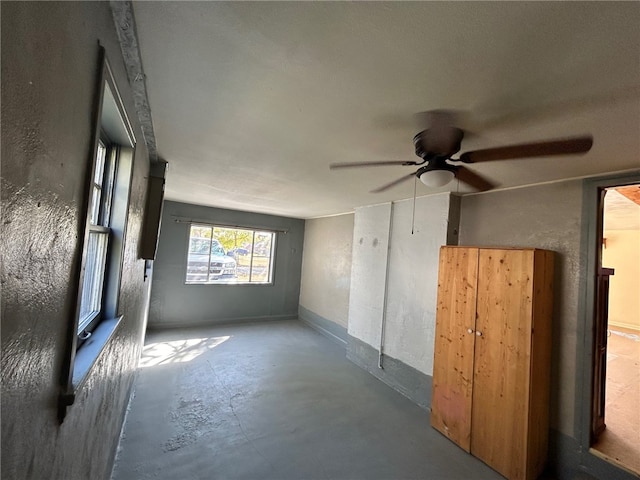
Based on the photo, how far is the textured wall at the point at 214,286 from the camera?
499 cm

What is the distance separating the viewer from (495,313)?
89.9 inches

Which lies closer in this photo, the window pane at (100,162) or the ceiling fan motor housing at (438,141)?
the window pane at (100,162)

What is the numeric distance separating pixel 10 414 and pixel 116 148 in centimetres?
142

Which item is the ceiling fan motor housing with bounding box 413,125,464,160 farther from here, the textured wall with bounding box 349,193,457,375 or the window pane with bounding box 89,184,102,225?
the window pane with bounding box 89,184,102,225

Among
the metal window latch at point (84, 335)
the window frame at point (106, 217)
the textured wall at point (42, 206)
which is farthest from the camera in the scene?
the metal window latch at point (84, 335)

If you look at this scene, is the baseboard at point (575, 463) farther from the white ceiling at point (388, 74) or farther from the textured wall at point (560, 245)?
the white ceiling at point (388, 74)

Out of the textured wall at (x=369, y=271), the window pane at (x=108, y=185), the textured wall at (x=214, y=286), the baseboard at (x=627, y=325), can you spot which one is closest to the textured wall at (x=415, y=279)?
the textured wall at (x=369, y=271)

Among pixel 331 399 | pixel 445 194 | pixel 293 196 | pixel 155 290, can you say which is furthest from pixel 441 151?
pixel 155 290

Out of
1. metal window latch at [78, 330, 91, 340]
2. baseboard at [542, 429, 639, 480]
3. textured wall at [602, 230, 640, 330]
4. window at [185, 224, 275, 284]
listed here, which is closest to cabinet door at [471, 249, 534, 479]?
baseboard at [542, 429, 639, 480]

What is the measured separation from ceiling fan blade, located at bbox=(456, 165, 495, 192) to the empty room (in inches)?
1.7

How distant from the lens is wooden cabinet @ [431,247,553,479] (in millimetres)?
2076

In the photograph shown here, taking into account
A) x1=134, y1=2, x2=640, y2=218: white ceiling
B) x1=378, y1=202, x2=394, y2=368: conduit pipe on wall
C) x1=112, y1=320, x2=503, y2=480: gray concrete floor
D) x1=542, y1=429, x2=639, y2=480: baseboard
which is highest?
x1=134, y1=2, x2=640, y2=218: white ceiling

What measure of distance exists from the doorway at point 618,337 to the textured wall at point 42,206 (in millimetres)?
3135

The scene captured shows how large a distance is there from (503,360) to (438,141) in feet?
6.16
